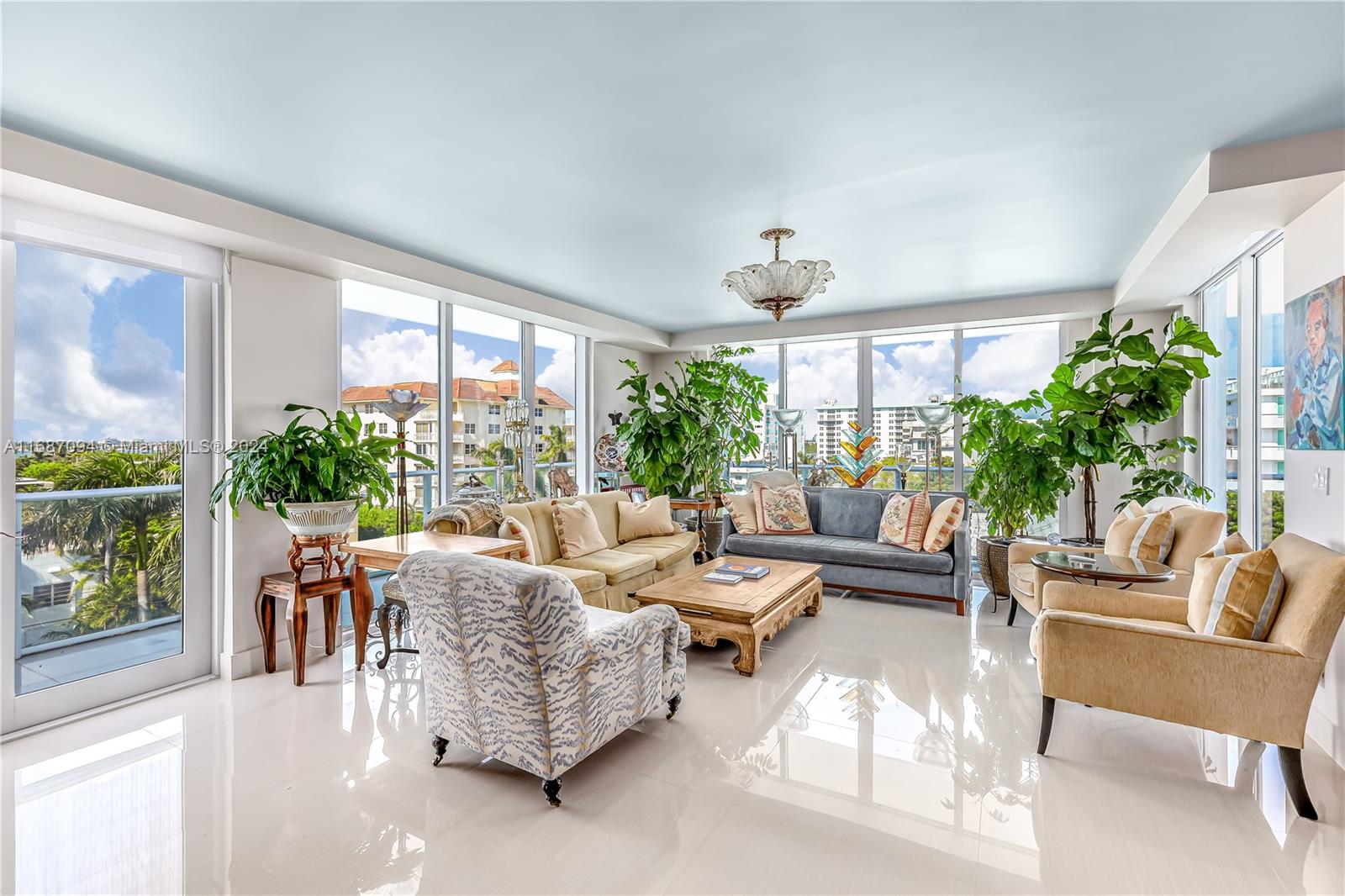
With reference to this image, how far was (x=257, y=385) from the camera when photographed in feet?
11.7

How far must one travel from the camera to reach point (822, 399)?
707 cm

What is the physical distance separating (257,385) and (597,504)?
2.49m

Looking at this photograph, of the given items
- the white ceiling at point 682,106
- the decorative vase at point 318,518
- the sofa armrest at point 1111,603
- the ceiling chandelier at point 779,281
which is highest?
the white ceiling at point 682,106

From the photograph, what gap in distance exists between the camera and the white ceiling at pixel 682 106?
6.11ft

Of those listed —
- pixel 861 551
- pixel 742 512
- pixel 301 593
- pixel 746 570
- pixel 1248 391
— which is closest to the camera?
pixel 301 593

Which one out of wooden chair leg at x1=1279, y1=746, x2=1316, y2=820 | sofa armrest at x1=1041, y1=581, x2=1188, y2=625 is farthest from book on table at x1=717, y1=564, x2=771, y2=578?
wooden chair leg at x1=1279, y1=746, x2=1316, y2=820

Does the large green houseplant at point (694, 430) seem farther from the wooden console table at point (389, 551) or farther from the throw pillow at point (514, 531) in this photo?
the wooden console table at point (389, 551)

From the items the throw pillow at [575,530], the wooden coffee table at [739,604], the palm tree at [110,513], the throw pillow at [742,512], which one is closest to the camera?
the palm tree at [110,513]

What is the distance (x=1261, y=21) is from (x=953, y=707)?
287cm

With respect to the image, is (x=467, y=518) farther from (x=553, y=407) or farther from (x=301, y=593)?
(x=553, y=407)

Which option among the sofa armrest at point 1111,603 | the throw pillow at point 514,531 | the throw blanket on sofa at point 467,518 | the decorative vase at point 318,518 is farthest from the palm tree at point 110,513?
the sofa armrest at point 1111,603

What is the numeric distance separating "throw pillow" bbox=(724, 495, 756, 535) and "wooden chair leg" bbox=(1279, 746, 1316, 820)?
3.78m

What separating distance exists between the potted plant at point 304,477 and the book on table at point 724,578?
2.05m

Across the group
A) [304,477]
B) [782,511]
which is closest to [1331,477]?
[782,511]
